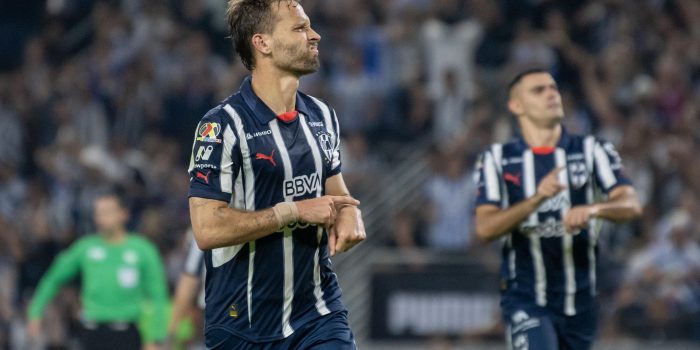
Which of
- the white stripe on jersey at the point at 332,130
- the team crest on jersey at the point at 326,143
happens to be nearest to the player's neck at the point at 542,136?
the white stripe on jersey at the point at 332,130

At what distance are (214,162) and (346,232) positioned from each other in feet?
2.20

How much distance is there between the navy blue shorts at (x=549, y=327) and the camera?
7516mm

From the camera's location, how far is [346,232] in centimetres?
545

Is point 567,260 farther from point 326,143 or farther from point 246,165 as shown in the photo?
point 246,165

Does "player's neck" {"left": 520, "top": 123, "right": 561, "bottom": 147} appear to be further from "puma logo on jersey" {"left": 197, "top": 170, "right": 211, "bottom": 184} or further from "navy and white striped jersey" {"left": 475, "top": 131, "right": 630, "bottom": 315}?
"puma logo on jersey" {"left": 197, "top": 170, "right": 211, "bottom": 184}

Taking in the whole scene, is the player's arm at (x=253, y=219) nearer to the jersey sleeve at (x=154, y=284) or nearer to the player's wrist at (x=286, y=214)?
the player's wrist at (x=286, y=214)

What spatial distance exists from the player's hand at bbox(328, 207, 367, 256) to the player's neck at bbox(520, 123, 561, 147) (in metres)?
2.74

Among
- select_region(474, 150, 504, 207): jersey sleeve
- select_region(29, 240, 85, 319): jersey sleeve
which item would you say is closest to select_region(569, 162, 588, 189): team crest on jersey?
select_region(474, 150, 504, 207): jersey sleeve

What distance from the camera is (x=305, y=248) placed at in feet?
19.0

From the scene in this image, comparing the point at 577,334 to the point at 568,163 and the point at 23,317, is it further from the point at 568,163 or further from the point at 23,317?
the point at 23,317

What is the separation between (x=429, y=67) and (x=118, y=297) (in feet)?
21.4

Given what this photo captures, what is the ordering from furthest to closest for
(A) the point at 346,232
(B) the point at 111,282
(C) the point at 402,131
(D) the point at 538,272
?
1. (C) the point at 402,131
2. (B) the point at 111,282
3. (D) the point at 538,272
4. (A) the point at 346,232

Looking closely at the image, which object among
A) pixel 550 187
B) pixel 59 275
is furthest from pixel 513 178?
pixel 59 275

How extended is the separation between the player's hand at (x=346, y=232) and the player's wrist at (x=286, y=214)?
179mm
